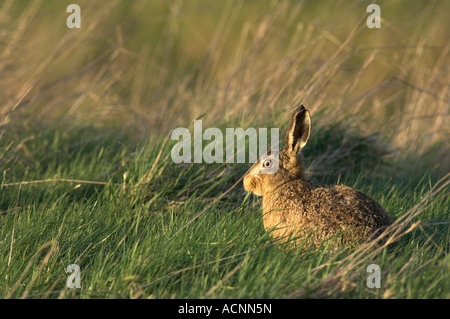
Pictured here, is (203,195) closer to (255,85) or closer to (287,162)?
(287,162)

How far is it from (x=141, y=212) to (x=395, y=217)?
75.0 inches

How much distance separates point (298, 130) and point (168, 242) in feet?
4.16

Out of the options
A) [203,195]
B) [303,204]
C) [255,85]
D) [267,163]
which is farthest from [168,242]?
[255,85]

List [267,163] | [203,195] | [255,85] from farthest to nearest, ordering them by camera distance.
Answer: [255,85] < [203,195] < [267,163]

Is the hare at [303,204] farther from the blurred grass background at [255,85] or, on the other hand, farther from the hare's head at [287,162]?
the blurred grass background at [255,85]

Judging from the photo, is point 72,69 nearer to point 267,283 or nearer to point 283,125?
point 283,125

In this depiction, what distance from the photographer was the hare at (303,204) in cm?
379

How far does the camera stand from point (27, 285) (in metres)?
3.40

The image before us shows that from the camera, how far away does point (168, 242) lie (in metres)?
3.76

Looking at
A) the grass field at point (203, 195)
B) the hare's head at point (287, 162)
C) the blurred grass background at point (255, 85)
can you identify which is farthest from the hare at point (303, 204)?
the blurred grass background at point (255, 85)

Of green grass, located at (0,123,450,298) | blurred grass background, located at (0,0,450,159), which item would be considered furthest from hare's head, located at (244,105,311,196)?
blurred grass background, located at (0,0,450,159)
